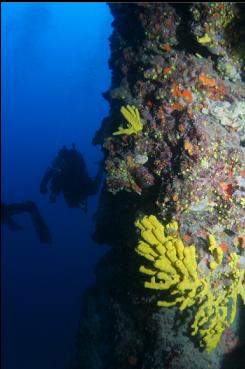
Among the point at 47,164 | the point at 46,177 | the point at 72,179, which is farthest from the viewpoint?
the point at 47,164

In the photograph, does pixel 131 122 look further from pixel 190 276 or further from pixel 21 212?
pixel 21 212

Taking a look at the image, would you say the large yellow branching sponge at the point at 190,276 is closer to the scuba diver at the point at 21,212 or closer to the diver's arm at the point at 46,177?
the diver's arm at the point at 46,177

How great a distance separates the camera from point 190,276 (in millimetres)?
3318

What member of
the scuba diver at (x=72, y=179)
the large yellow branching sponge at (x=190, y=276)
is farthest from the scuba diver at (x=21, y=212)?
the large yellow branching sponge at (x=190, y=276)

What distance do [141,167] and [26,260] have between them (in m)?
31.8

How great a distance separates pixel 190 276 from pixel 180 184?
0.91m

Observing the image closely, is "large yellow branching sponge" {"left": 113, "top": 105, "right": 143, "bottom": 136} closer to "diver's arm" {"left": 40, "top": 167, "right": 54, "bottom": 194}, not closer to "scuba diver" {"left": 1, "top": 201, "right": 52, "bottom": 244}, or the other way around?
"diver's arm" {"left": 40, "top": 167, "right": 54, "bottom": 194}

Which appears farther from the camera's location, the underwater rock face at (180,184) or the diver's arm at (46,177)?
the diver's arm at (46,177)

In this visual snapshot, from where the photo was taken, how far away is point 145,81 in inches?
174

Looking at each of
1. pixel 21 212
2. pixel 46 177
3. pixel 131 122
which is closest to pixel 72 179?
pixel 46 177

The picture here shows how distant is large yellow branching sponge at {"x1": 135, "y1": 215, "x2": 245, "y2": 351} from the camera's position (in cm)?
328

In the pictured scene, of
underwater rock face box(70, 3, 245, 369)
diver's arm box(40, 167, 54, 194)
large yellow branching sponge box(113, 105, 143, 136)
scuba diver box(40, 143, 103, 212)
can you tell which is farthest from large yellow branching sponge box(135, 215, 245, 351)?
diver's arm box(40, 167, 54, 194)

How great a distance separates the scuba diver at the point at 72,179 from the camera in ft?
25.3

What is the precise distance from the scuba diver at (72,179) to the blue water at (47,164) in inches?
16.0
